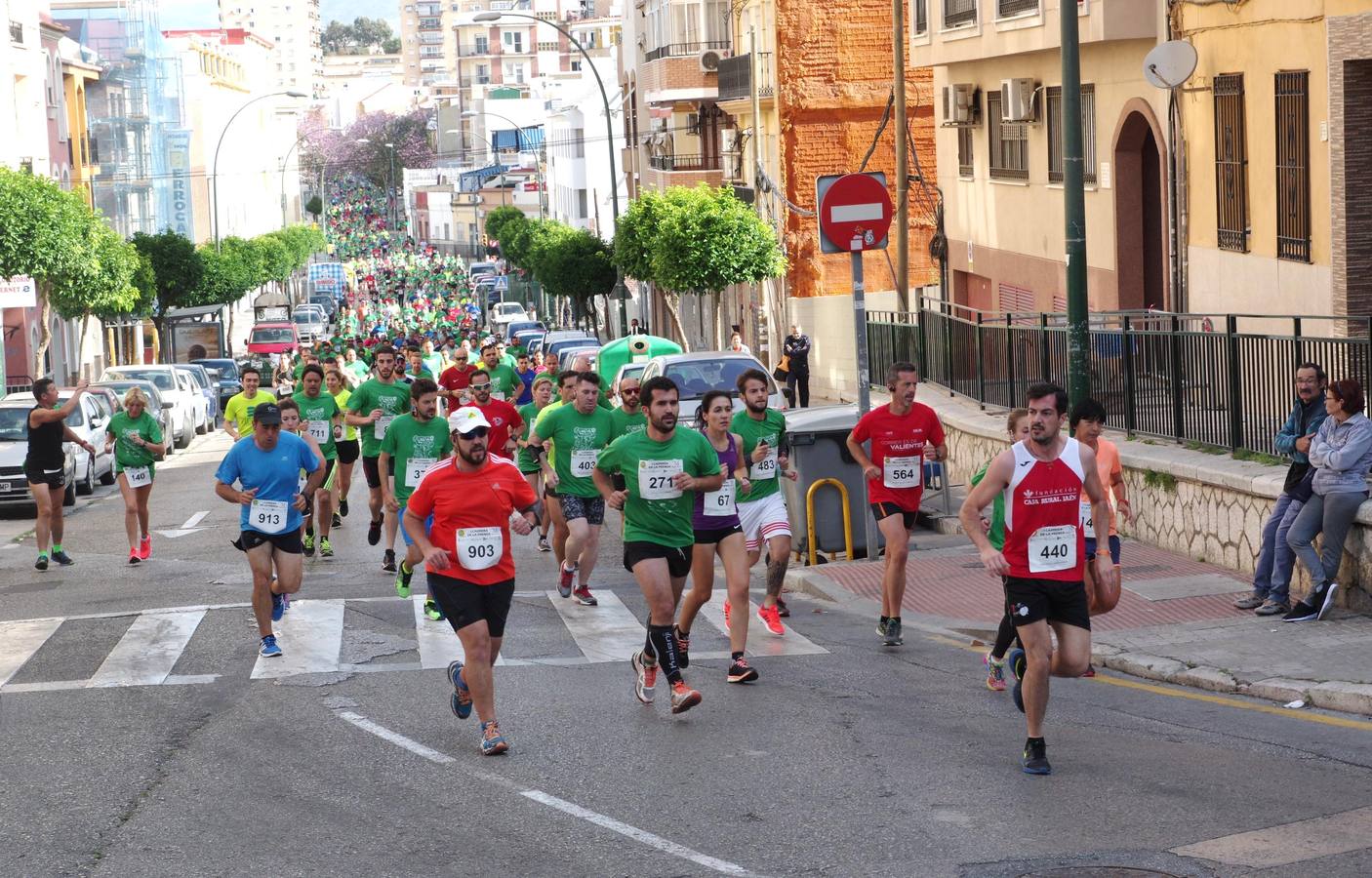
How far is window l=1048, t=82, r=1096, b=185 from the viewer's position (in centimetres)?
2520

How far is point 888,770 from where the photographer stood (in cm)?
852

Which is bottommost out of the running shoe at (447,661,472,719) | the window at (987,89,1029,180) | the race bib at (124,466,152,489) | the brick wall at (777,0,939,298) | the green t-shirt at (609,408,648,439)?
the running shoe at (447,661,472,719)

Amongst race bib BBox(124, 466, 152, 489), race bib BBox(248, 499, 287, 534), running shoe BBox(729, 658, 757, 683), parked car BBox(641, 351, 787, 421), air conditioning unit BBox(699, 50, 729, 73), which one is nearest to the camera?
running shoe BBox(729, 658, 757, 683)

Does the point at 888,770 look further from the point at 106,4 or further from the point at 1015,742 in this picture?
the point at 106,4

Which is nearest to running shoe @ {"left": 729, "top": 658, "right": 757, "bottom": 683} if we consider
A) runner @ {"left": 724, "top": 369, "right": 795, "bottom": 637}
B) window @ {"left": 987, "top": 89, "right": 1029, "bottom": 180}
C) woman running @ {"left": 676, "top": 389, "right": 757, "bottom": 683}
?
woman running @ {"left": 676, "top": 389, "right": 757, "bottom": 683}

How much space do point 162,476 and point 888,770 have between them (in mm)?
23404

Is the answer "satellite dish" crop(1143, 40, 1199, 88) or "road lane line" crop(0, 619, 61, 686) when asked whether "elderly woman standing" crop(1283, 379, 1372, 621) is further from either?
"satellite dish" crop(1143, 40, 1199, 88)

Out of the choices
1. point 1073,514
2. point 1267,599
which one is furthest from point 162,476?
point 1073,514

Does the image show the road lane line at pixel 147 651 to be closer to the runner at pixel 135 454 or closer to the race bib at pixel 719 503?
the race bib at pixel 719 503

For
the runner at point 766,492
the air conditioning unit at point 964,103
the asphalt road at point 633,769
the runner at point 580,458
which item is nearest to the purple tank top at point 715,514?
the asphalt road at point 633,769

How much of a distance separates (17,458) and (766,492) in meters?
14.5

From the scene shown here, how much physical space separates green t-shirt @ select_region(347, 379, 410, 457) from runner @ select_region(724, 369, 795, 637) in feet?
17.0

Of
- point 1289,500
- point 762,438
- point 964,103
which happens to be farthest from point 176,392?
point 1289,500

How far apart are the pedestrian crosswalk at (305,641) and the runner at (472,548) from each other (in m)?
2.47
